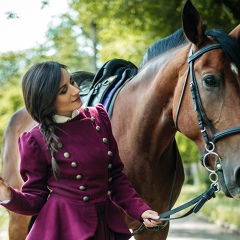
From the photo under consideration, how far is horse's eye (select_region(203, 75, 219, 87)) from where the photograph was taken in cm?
304

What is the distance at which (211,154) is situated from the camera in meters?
3.04

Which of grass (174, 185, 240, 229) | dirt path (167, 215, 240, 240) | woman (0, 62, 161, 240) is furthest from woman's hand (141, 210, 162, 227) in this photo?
grass (174, 185, 240, 229)

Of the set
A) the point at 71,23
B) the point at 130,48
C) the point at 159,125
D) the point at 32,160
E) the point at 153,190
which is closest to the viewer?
the point at 32,160

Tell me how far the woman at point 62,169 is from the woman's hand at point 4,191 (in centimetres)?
6

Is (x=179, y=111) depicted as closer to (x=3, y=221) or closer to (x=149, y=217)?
(x=149, y=217)

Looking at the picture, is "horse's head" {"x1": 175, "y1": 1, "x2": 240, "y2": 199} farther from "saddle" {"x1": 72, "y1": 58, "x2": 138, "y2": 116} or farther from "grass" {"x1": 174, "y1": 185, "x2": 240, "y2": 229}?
"grass" {"x1": 174, "y1": 185, "x2": 240, "y2": 229}

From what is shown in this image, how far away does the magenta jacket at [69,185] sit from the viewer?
274 centimetres

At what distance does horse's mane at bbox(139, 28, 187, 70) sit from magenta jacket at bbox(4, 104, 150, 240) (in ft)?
3.88

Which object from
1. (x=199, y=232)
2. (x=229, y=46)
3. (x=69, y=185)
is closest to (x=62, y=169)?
(x=69, y=185)

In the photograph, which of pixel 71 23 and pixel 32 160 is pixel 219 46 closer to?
pixel 32 160

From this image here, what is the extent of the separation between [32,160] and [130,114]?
1.36m

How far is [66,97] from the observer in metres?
2.86

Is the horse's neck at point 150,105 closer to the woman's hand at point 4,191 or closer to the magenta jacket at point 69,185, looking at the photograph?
the magenta jacket at point 69,185

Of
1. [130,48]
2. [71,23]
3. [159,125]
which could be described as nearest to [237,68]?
[159,125]
